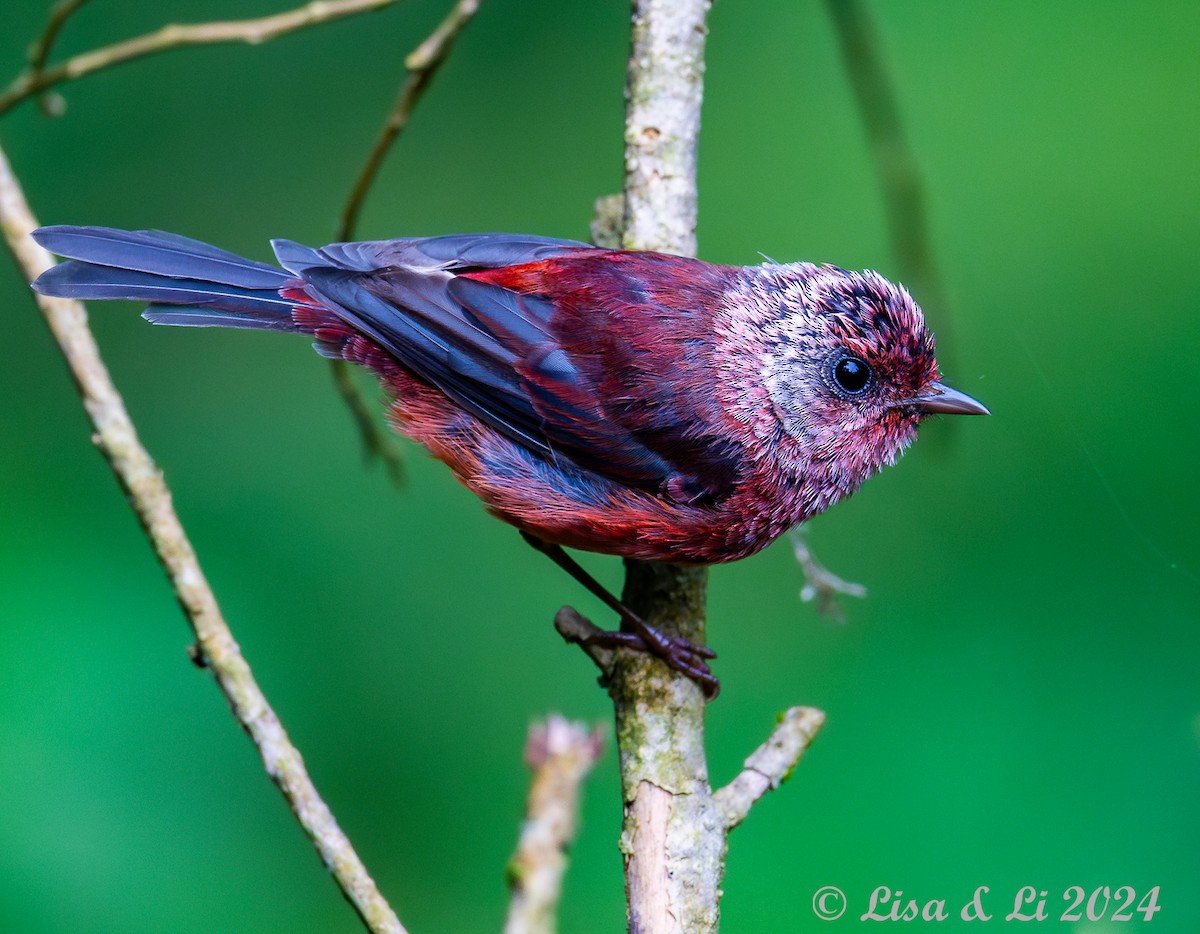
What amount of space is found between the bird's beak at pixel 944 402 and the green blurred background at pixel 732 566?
58 centimetres

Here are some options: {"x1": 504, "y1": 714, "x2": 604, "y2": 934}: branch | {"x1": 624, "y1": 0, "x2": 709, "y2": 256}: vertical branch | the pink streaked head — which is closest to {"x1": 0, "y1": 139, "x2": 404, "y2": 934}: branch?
{"x1": 504, "y1": 714, "x2": 604, "y2": 934}: branch

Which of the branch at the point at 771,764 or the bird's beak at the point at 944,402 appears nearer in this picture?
the branch at the point at 771,764

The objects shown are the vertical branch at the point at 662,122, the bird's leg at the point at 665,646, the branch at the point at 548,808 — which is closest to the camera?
the branch at the point at 548,808

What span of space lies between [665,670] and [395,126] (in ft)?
4.97

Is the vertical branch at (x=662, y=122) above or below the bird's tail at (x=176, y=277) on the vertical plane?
above

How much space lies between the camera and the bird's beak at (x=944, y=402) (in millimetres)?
2451

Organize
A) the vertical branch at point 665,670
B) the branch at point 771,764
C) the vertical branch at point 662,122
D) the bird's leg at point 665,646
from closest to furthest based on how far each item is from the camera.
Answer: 1. the vertical branch at point 665,670
2. the branch at point 771,764
3. the bird's leg at point 665,646
4. the vertical branch at point 662,122

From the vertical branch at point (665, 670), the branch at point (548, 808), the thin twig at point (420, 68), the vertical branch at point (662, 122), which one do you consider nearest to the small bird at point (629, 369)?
the vertical branch at point (665, 670)

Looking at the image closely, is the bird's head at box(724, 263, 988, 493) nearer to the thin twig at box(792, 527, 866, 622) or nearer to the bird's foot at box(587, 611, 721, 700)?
the thin twig at box(792, 527, 866, 622)

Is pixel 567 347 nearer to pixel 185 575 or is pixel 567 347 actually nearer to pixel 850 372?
pixel 850 372

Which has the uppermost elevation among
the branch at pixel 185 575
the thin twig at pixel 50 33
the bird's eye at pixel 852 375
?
the thin twig at pixel 50 33

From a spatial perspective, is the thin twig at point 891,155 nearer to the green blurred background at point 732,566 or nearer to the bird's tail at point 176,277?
the green blurred background at point 732,566

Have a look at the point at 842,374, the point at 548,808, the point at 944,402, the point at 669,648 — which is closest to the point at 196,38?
the point at 842,374

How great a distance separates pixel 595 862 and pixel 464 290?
1840 millimetres
